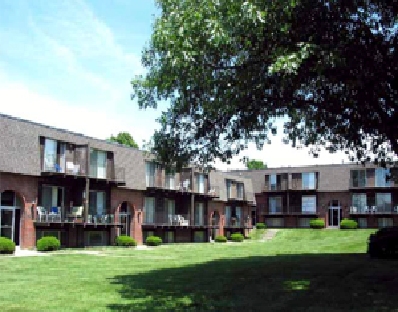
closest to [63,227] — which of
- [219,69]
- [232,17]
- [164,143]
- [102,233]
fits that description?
[102,233]

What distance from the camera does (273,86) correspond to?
13.0m

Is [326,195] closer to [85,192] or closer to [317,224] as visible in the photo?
[317,224]

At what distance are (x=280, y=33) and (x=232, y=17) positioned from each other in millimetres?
1279

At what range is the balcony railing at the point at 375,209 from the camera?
5872cm

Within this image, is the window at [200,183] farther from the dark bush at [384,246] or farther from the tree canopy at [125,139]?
the tree canopy at [125,139]

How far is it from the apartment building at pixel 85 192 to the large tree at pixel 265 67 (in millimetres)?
9172

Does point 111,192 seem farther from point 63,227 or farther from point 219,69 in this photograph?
point 219,69

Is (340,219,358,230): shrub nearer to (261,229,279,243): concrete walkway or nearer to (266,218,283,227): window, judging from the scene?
(261,229,279,243): concrete walkway

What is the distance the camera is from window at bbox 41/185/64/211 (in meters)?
33.9

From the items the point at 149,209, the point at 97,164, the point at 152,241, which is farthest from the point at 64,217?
the point at 149,209

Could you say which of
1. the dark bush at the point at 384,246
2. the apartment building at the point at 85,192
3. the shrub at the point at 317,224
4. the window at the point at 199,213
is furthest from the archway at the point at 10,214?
the shrub at the point at 317,224

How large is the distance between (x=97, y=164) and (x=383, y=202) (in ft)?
118

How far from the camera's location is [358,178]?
6141 cm

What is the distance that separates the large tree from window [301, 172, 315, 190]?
48820 millimetres
